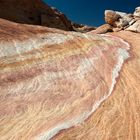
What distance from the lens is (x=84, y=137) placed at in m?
8.66

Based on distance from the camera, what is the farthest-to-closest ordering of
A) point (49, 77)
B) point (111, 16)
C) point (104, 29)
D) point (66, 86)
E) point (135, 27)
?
point (111, 16) < point (104, 29) < point (135, 27) < point (49, 77) < point (66, 86)

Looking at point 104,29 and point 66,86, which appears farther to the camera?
point 104,29

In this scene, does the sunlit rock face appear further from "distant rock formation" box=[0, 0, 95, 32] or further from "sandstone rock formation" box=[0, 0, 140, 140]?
"distant rock formation" box=[0, 0, 95, 32]

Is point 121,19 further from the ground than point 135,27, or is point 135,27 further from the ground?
point 121,19

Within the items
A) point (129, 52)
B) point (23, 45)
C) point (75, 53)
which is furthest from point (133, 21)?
point (23, 45)

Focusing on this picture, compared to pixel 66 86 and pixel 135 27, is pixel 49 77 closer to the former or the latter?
pixel 66 86

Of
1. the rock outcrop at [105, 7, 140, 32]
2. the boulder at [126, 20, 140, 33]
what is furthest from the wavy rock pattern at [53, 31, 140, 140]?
the rock outcrop at [105, 7, 140, 32]

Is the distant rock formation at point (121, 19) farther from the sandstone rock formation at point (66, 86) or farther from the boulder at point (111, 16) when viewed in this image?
the sandstone rock formation at point (66, 86)

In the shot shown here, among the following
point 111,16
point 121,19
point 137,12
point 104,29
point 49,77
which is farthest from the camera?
point 137,12

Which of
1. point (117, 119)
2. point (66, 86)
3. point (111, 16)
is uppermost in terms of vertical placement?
point (111, 16)

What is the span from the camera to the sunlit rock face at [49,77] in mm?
9266

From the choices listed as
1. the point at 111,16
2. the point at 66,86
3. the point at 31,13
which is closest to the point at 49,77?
the point at 66,86

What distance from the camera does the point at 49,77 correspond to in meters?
11.6

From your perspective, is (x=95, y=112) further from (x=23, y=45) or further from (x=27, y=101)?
(x=23, y=45)
